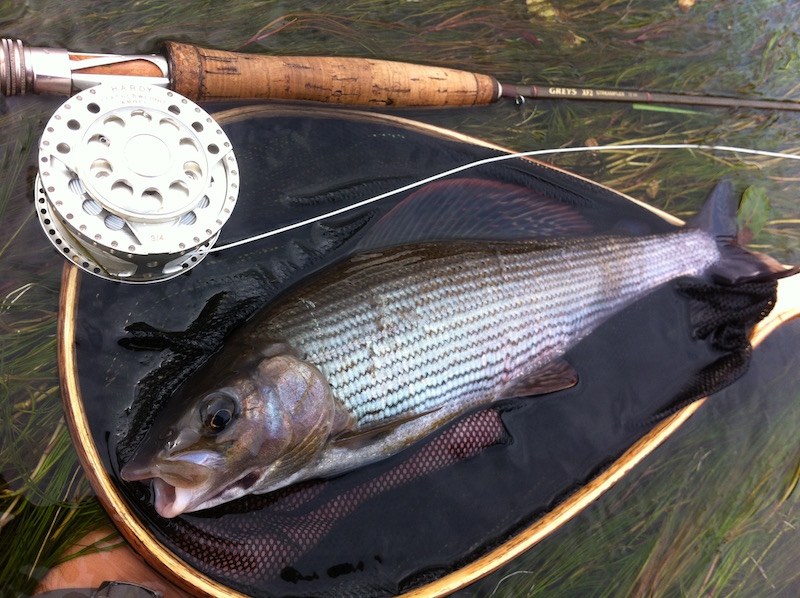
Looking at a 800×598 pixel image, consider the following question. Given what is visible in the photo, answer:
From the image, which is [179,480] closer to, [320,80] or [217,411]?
[217,411]

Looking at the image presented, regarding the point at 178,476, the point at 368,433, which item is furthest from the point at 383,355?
the point at 178,476

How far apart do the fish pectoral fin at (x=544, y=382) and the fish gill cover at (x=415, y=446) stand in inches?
3.7

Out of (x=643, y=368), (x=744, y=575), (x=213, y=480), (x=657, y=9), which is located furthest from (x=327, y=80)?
(x=744, y=575)

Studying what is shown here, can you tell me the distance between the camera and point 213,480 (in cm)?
200

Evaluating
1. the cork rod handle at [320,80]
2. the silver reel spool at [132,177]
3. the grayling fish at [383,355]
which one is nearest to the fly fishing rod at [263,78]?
the cork rod handle at [320,80]

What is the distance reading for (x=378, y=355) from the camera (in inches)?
90.3

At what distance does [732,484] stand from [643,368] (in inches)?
34.3

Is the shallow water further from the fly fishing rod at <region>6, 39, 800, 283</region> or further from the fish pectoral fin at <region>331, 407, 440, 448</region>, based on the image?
the fish pectoral fin at <region>331, 407, 440, 448</region>

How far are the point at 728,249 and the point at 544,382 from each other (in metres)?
1.26

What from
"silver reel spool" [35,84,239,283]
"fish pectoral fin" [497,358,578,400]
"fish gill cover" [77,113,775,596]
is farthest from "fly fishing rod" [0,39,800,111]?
"fish pectoral fin" [497,358,578,400]

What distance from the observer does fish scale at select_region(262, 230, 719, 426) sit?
2.27 m

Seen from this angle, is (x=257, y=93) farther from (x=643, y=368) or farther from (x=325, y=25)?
(x=643, y=368)

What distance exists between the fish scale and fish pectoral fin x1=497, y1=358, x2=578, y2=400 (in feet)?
0.13

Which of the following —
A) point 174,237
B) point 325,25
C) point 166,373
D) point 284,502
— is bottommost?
point 284,502
